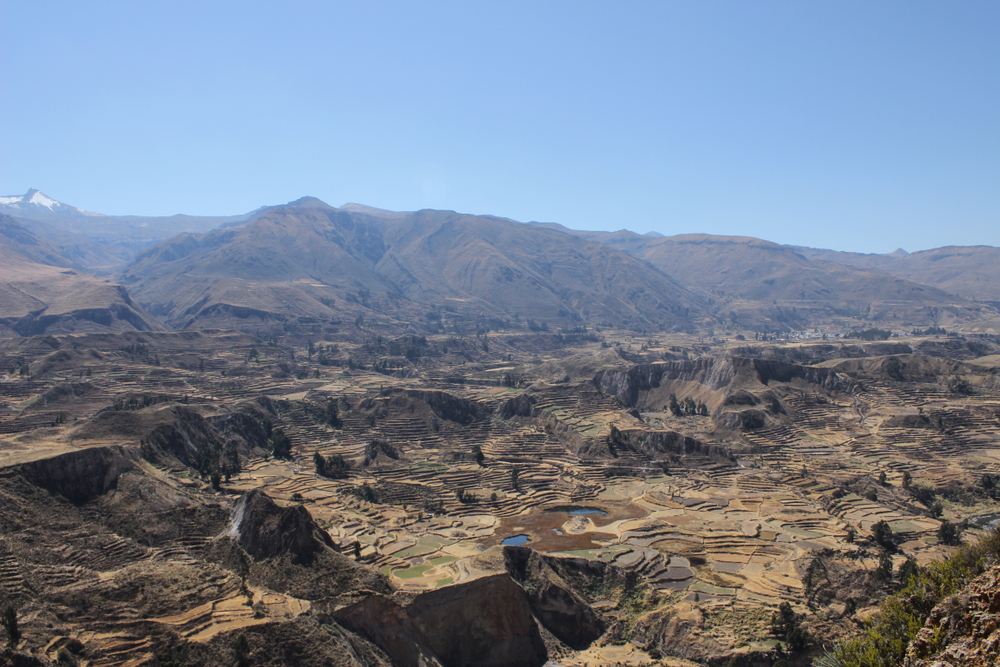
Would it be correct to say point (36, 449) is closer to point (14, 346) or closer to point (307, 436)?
point (307, 436)

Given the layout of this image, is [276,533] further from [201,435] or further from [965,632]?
[201,435]

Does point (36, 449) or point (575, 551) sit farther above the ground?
point (36, 449)

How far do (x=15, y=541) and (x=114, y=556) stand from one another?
19.4 ft

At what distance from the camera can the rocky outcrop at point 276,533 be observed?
44.5 m

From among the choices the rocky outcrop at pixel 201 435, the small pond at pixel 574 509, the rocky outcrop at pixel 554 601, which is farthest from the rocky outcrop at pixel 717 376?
the rocky outcrop at pixel 554 601

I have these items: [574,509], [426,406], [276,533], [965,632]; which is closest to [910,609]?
[965,632]

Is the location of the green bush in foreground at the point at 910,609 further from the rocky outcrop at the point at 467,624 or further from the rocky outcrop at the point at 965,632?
the rocky outcrop at the point at 467,624

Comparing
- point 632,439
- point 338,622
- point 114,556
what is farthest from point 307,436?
point 338,622

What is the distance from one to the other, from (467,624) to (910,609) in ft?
87.4

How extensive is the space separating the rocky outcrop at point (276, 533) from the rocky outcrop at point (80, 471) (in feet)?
44.9

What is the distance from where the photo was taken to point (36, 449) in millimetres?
62094

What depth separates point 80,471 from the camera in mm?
54656

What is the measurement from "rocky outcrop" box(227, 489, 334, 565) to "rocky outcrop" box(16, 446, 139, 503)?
13.7 m

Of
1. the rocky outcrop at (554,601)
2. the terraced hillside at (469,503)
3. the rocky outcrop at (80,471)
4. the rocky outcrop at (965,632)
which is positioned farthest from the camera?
the rocky outcrop at (80,471)
